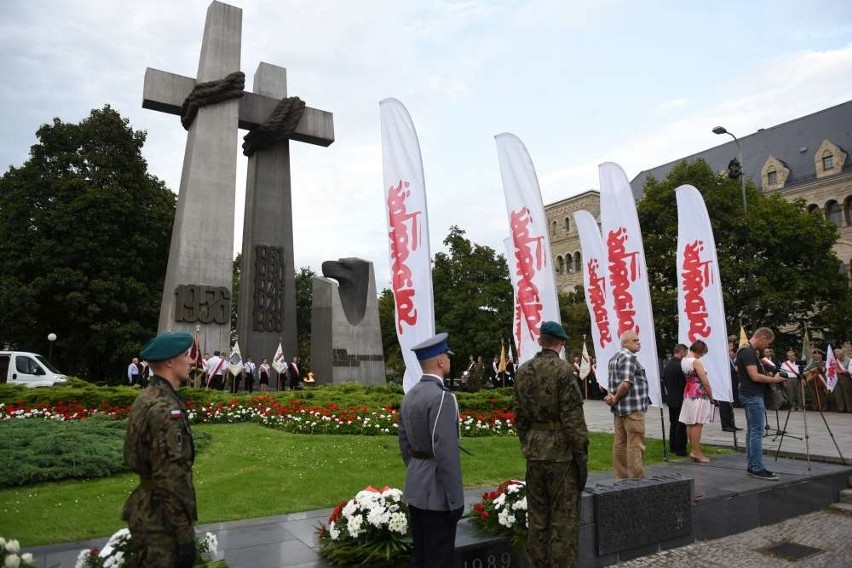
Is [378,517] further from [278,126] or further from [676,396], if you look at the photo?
[278,126]

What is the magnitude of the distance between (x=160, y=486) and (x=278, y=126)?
23.9 m

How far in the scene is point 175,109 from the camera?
2322cm

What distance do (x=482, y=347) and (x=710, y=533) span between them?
35057 millimetres

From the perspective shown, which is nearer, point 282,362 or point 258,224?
point 282,362

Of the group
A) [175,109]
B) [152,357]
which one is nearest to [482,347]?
[175,109]

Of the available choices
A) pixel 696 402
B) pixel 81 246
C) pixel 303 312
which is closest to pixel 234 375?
pixel 696 402

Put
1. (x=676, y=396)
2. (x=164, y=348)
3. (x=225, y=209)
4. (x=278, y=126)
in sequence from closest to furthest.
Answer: (x=164, y=348) → (x=676, y=396) → (x=225, y=209) → (x=278, y=126)

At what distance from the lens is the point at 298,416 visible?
44.3 ft

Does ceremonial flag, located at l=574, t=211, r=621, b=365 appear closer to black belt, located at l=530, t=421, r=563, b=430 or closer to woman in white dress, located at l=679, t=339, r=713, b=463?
woman in white dress, located at l=679, t=339, r=713, b=463

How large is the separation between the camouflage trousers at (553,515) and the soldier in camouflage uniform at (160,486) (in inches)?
106

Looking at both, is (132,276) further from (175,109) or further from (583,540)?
(583,540)

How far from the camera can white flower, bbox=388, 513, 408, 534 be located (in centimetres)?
473

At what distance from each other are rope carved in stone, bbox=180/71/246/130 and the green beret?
70.8 feet

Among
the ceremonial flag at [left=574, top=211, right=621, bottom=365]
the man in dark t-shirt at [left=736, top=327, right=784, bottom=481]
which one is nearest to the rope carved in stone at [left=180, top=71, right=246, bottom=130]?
the ceremonial flag at [left=574, top=211, right=621, bottom=365]
